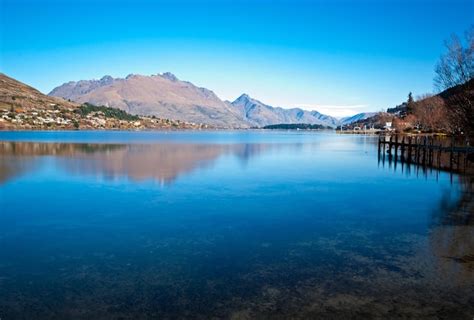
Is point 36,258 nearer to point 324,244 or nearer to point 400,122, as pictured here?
point 324,244

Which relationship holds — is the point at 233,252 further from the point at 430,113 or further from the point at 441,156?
the point at 430,113

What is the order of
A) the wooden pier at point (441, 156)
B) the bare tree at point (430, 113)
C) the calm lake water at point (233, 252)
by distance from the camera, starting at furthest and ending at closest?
1. the bare tree at point (430, 113)
2. the wooden pier at point (441, 156)
3. the calm lake water at point (233, 252)

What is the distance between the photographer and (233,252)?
12.4 m

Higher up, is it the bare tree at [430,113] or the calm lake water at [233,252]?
the bare tree at [430,113]

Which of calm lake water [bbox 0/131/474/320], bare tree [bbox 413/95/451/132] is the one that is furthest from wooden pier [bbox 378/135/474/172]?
bare tree [bbox 413/95/451/132]

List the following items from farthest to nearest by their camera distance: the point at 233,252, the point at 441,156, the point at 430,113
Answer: the point at 430,113
the point at 441,156
the point at 233,252

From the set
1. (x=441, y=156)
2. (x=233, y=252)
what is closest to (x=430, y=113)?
(x=441, y=156)

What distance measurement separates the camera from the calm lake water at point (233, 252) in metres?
8.71

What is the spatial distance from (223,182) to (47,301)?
1961cm

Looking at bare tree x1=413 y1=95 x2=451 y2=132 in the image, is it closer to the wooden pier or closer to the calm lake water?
the wooden pier

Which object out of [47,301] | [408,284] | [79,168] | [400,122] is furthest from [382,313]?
[400,122]

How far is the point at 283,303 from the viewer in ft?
28.8

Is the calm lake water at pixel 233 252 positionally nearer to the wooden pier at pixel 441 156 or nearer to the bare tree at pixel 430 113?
the wooden pier at pixel 441 156

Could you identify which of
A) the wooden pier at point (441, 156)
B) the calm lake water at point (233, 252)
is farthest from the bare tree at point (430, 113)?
the calm lake water at point (233, 252)
